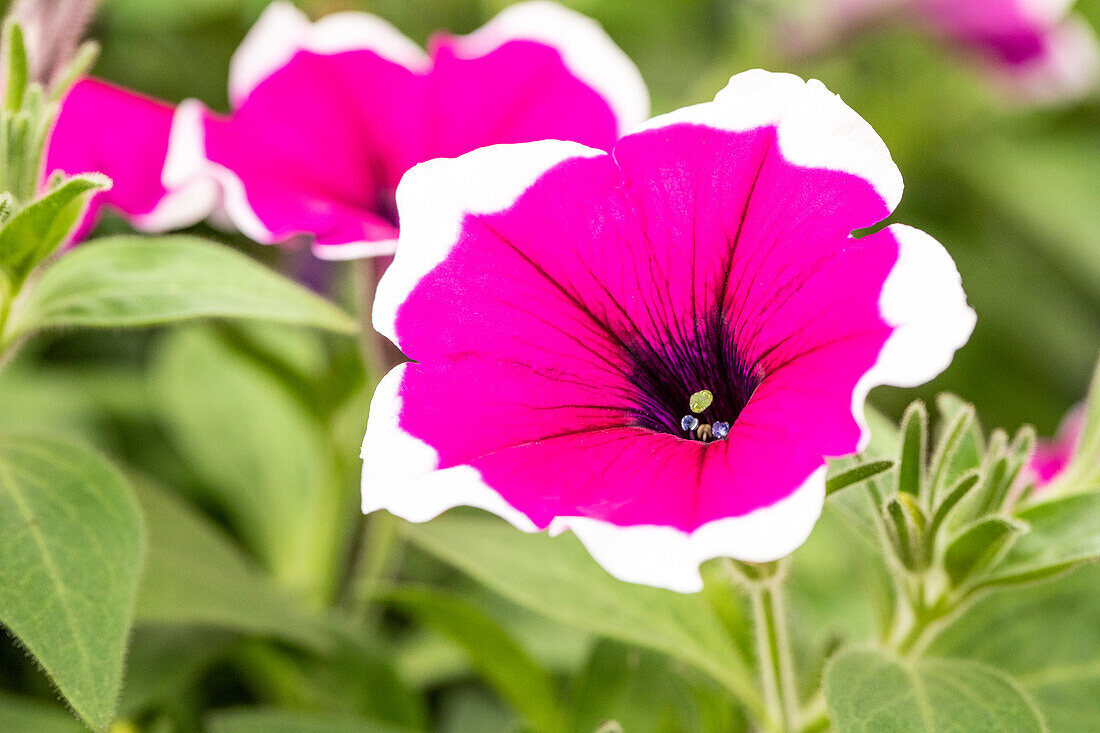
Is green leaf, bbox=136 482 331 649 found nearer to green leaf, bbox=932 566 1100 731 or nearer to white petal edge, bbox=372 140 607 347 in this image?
white petal edge, bbox=372 140 607 347

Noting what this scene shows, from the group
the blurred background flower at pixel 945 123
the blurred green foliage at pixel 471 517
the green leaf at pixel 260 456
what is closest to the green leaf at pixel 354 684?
the blurred green foliage at pixel 471 517

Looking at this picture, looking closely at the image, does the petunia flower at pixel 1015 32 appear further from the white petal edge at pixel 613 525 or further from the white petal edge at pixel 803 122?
the white petal edge at pixel 613 525

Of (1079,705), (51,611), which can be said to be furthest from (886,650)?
(51,611)

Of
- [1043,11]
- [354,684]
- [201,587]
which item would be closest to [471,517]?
[354,684]

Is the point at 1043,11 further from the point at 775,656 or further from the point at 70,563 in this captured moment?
the point at 70,563

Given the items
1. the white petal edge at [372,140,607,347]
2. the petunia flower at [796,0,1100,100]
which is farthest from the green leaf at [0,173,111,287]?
the petunia flower at [796,0,1100,100]

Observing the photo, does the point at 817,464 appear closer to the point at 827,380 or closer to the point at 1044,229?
the point at 827,380
